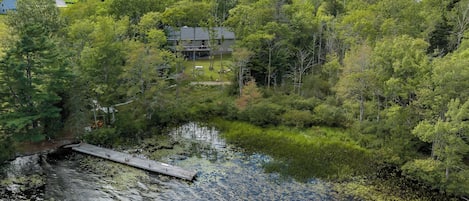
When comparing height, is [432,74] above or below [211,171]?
above

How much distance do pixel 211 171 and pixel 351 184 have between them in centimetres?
1006

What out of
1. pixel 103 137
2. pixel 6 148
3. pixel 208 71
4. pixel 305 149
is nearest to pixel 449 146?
pixel 305 149

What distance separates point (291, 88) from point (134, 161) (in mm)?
20418

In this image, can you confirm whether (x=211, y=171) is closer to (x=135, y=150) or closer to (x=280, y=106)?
(x=135, y=150)

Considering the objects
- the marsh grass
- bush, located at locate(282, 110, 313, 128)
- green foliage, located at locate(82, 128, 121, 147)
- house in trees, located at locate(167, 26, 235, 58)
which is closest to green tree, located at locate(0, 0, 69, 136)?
green foliage, located at locate(82, 128, 121, 147)

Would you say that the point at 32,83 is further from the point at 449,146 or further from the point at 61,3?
the point at 61,3

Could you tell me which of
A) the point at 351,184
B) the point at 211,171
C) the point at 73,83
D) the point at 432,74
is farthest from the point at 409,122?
the point at 73,83

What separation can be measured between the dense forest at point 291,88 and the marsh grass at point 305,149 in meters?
0.13

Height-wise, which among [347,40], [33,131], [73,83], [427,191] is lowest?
[427,191]

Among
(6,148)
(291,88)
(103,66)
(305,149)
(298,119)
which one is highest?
(103,66)

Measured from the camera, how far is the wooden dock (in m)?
28.3

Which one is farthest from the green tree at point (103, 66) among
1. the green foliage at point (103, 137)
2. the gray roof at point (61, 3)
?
the gray roof at point (61, 3)

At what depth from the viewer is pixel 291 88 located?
143ft

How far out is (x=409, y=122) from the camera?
30344 mm
